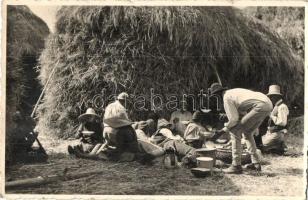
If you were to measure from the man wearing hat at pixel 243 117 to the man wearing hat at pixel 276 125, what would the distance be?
1.02 ft

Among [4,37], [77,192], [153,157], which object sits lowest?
[77,192]

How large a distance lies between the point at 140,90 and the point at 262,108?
1.96 metres

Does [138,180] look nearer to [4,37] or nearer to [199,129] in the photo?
[199,129]

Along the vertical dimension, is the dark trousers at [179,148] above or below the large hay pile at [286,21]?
below

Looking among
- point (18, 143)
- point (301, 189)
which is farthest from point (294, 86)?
point (18, 143)

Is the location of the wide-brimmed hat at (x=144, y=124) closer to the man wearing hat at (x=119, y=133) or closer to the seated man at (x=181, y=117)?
the man wearing hat at (x=119, y=133)

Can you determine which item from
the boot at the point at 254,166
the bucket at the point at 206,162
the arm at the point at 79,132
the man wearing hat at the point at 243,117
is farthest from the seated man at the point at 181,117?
the arm at the point at 79,132

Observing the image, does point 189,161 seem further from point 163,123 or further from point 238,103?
point 238,103

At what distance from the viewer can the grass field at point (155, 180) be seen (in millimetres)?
7367

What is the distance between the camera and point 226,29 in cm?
816

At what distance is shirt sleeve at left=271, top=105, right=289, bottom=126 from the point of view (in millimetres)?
7918

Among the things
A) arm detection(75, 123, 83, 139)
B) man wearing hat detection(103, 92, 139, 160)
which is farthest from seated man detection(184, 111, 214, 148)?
arm detection(75, 123, 83, 139)

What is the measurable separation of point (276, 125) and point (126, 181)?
102 inches

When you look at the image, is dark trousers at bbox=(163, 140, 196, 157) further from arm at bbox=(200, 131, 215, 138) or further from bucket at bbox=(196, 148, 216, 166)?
arm at bbox=(200, 131, 215, 138)
